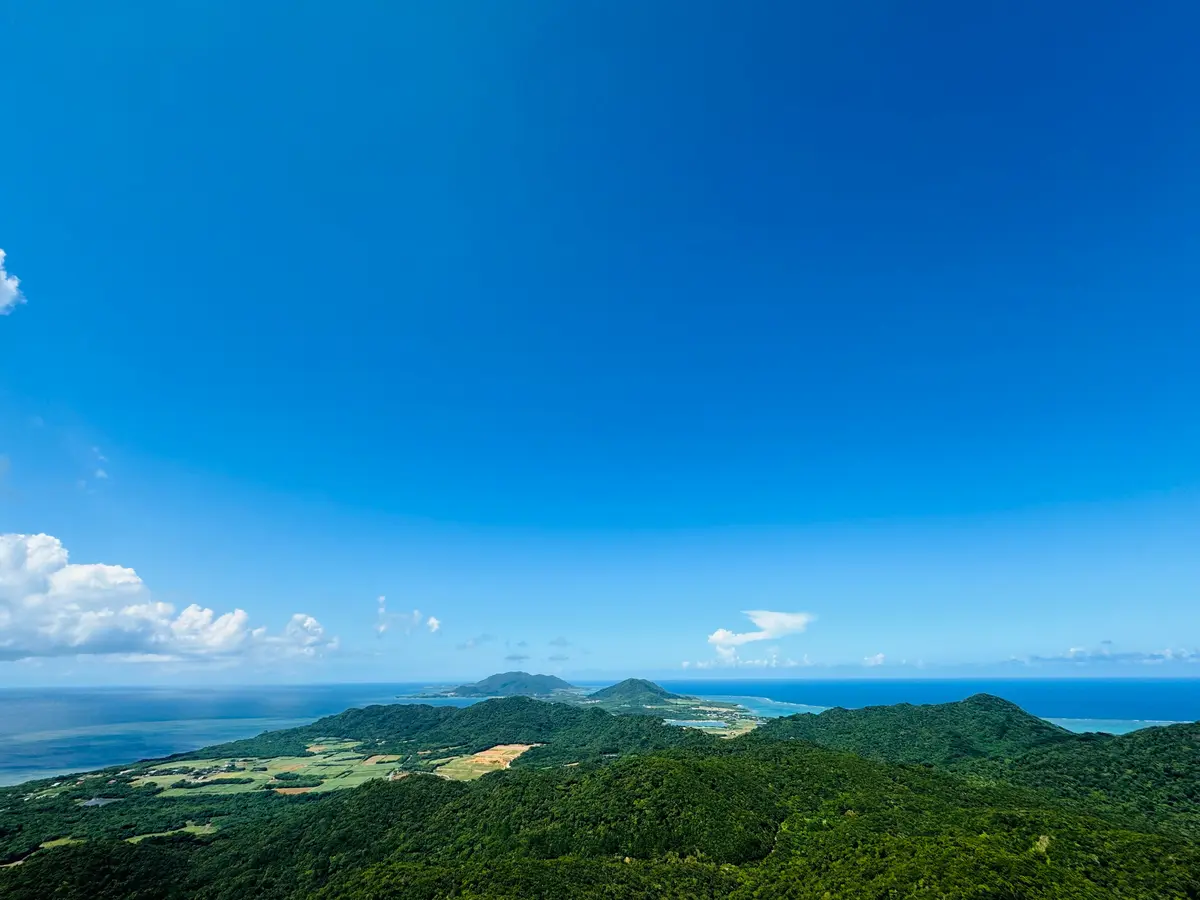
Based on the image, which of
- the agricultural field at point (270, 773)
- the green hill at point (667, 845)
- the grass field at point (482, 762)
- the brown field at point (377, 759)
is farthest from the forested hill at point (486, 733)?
the green hill at point (667, 845)

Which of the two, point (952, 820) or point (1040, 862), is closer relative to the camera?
point (1040, 862)

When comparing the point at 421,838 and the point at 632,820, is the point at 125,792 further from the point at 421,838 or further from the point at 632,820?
the point at 632,820

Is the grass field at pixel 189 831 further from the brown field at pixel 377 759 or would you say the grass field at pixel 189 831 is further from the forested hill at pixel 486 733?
the brown field at pixel 377 759

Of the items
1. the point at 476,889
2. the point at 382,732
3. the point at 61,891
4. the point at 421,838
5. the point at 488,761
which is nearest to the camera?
the point at 476,889

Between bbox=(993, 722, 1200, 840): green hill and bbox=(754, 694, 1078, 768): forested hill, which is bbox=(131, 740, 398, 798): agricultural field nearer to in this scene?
bbox=(754, 694, 1078, 768): forested hill

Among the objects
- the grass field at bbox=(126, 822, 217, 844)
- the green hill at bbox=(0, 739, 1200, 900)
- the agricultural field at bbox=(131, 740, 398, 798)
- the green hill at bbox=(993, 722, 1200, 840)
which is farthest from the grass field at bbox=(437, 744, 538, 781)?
the green hill at bbox=(993, 722, 1200, 840)

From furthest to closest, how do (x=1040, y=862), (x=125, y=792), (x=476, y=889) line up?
(x=125, y=792) → (x=476, y=889) → (x=1040, y=862)

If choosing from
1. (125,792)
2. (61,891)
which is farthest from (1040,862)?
(125,792)

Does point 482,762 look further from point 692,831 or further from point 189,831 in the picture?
point 692,831
